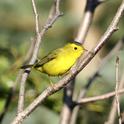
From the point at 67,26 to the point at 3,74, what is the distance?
7.59 meters

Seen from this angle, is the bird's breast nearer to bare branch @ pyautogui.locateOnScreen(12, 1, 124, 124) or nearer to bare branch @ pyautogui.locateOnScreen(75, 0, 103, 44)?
bare branch @ pyautogui.locateOnScreen(75, 0, 103, 44)

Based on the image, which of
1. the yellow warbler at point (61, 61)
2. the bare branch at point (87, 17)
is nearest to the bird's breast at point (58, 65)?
the yellow warbler at point (61, 61)

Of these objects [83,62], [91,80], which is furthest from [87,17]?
[83,62]

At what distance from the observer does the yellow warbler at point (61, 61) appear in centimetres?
399

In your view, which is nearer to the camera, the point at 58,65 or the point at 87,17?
the point at 87,17

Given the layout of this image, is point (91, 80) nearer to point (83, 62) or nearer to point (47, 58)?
point (47, 58)

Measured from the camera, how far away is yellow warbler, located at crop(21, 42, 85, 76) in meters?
3.99

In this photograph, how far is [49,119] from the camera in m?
5.19

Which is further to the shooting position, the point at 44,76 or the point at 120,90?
the point at 44,76

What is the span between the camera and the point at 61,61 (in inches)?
161

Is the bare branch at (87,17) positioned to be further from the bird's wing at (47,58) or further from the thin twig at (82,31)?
the bird's wing at (47,58)

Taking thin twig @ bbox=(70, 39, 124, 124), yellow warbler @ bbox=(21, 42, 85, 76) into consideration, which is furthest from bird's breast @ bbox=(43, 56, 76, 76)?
thin twig @ bbox=(70, 39, 124, 124)

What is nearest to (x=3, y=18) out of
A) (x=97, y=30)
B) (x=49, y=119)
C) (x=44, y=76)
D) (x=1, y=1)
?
(x=1, y=1)

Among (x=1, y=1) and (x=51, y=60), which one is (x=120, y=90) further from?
(x=1, y=1)
